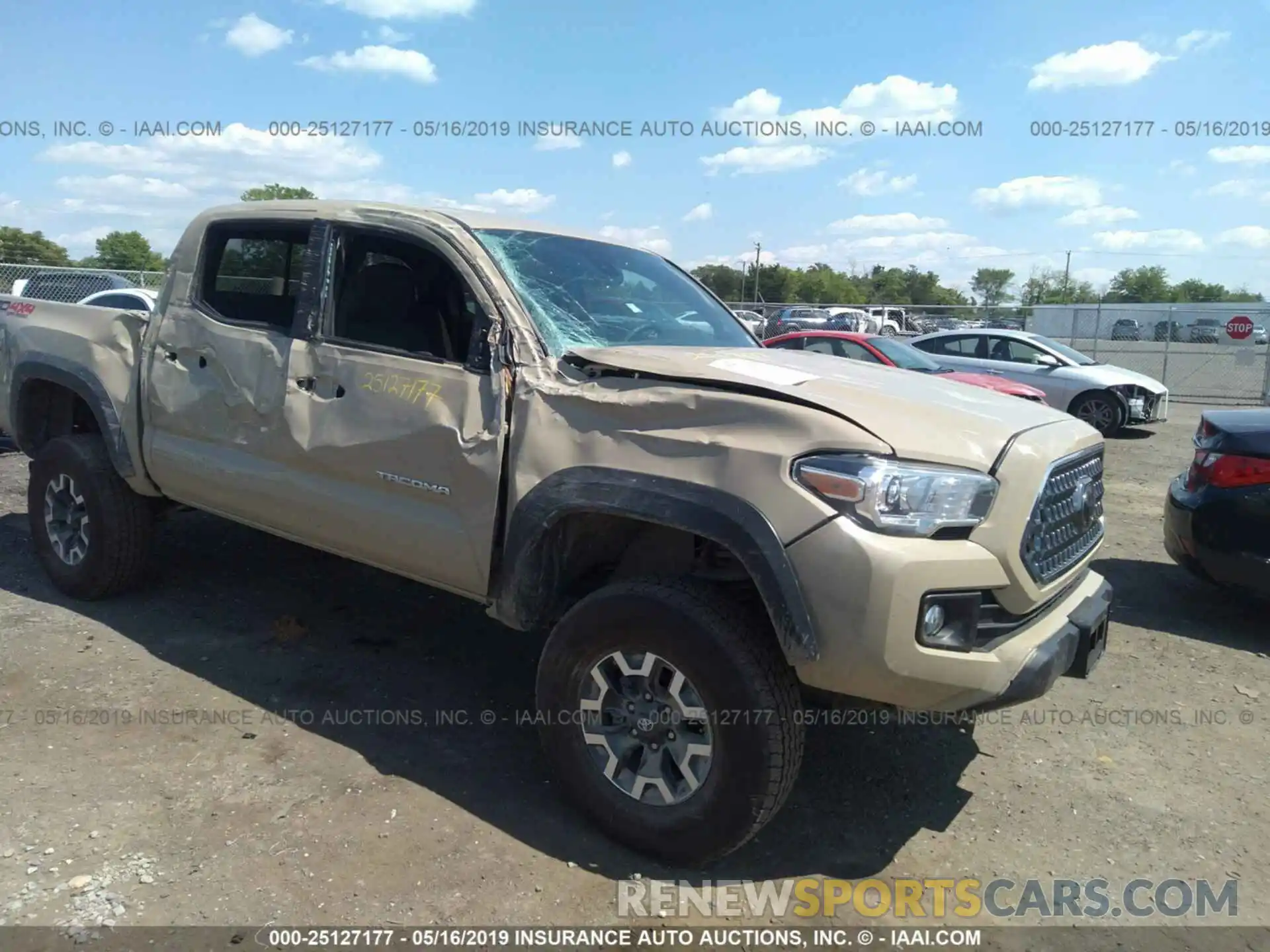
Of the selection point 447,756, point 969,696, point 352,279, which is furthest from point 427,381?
point 969,696

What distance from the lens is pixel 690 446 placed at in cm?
288

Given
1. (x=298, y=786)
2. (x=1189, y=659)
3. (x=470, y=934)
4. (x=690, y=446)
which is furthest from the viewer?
(x=1189, y=659)

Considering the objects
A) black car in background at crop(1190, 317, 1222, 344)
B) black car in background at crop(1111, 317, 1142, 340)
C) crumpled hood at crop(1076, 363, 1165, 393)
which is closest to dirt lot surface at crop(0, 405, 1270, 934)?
crumpled hood at crop(1076, 363, 1165, 393)

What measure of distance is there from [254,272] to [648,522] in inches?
101

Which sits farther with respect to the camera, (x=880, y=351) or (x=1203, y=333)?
(x=1203, y=333)

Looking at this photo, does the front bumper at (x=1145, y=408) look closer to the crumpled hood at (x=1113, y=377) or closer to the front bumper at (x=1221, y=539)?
the crumpled hood at (x=1113, y=377)

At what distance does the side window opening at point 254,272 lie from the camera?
14.0 feet

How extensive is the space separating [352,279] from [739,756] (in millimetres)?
2513

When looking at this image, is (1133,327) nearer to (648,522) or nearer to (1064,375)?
(1064,375)

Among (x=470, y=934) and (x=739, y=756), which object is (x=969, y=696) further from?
(x=470, y=934)

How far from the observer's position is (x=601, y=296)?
386 centimetres

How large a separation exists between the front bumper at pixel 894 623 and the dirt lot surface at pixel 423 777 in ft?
2.55

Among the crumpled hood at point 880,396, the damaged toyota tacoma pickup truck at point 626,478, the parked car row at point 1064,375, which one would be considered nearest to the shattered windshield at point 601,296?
the damaged toyota tacoma pickup truck at point 626,478

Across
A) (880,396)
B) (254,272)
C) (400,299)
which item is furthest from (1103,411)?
(254,272)
